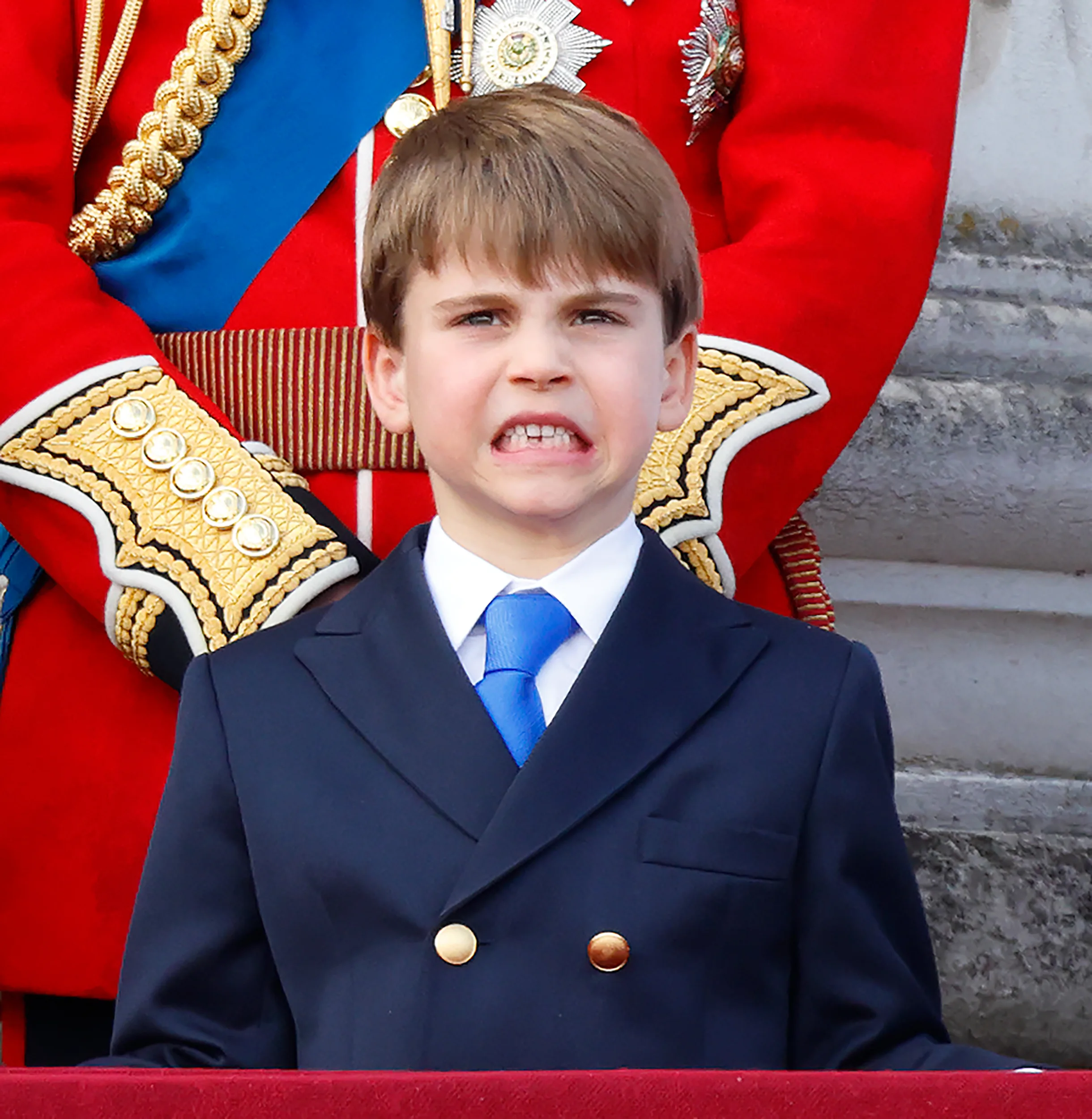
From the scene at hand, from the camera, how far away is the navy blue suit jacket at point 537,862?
83cm

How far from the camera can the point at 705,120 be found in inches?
47.6

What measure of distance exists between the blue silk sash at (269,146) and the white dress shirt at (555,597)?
1.09ft

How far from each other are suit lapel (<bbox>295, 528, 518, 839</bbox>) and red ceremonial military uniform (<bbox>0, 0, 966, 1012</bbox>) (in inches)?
5.7

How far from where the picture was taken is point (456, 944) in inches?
32.3

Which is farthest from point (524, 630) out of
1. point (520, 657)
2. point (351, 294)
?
point (351, 294)

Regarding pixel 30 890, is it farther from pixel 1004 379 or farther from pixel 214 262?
pixel 1004 379

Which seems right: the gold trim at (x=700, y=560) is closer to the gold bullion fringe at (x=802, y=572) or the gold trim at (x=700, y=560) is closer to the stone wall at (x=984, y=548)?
the gold bullion fringe at (x=802, y=572)

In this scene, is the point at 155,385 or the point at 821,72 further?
the point at 821,72

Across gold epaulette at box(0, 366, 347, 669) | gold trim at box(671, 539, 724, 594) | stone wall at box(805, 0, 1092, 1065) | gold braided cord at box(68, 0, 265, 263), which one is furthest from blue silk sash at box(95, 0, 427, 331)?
stone wall at box(805, 0, 1092, 1065)

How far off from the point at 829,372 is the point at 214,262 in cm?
38

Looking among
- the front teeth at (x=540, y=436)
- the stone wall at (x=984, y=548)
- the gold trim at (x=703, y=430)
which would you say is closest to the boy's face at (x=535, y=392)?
the front teeth at (x=540, y=436)

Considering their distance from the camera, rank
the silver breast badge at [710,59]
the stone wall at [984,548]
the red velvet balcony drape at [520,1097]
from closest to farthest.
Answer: the red velvet balcony drape at [520,1097]
the silver breast badge at [710,59]
the stone wall at [984,548]

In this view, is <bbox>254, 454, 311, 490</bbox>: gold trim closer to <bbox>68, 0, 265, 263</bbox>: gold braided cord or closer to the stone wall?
<bbox>68, 0, 265, 263</bbox>: gold braided cord

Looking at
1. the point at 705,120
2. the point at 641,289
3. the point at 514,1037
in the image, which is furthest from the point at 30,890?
the point at 705,120
